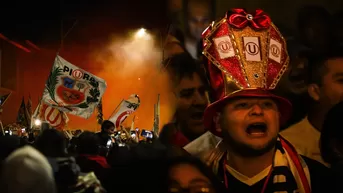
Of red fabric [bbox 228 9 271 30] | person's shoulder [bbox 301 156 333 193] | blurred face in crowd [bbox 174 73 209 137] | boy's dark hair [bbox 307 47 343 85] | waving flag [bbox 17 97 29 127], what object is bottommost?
person's shoulder [bbox 301 156 333 193]

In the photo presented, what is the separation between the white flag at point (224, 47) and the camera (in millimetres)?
2262

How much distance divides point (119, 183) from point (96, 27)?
2148mm

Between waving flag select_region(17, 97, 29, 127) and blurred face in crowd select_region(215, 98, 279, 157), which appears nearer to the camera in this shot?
blurred face in crowd select_region(215, 98, 279, 157)

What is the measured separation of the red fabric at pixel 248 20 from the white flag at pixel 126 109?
2633 millimetres

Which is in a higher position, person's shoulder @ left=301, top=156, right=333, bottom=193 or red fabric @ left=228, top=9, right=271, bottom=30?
red fabric @ left=228, top=9, right=271, bottom=30

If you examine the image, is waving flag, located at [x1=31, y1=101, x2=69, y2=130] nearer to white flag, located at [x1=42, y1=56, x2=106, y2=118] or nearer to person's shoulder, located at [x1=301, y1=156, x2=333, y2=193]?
white flag, located at [x1=42, y1=56, x2=106, y2=118]

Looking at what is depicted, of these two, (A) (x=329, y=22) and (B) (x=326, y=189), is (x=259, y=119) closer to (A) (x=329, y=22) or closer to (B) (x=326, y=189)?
(B) (x=326, y=189)

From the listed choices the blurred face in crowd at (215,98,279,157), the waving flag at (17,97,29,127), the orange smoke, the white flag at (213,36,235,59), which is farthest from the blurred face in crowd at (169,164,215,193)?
the waving flag at (17,97,29,127)

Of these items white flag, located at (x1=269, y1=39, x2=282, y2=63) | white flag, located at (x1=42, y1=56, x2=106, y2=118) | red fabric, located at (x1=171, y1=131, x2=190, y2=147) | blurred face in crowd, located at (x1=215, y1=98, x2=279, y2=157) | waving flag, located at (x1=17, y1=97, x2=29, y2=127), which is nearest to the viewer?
blurred face in crowd, located at (x1=215, y1=98, x2=279, y2=157)

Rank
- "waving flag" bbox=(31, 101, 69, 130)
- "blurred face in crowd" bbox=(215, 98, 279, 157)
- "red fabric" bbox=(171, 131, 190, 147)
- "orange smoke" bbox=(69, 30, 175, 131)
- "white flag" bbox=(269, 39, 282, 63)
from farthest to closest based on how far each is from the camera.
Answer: "waving flag" bbox=(31, 101, 69, 130), "orange smoke" bbox=(69, 30, 175, 131), "red fabric" bbox=(171, 131, 190, 147), "white flag" bbox=(269, 39, 282, 63), "blurred face in crowd" bbox=(215, 98, 279, 157)

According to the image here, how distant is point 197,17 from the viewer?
3.00 meters

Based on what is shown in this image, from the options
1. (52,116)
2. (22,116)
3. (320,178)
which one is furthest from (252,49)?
(22,116)

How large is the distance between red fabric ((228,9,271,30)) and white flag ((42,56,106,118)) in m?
2.84

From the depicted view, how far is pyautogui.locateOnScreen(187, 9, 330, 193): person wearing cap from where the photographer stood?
7.11 ft
